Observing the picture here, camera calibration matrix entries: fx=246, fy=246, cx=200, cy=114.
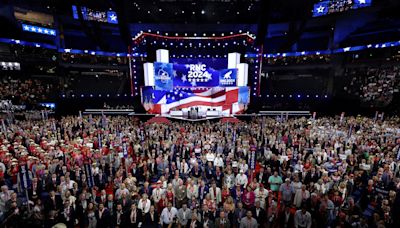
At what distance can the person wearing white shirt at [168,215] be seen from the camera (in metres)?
7.42

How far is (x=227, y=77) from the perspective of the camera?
25.4 m

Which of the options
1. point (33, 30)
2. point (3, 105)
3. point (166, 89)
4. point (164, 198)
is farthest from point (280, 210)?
point (33, 30)

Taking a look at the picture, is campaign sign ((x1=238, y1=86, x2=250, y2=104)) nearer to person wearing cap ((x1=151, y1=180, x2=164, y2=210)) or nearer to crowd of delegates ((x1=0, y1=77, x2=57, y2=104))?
person wearing cap ((x1=151, y1=180, x2=164, y2=210))

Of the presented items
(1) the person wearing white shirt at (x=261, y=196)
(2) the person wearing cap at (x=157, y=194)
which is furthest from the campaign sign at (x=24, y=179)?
(1) the person wearing white shirt at (x=261, y=196)

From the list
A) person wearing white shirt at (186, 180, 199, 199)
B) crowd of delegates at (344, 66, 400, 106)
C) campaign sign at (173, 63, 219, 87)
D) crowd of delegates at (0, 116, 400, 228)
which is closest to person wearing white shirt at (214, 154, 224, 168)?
crowd of delegates at (0, 116, 400, 228)

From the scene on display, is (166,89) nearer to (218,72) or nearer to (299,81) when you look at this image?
(218,72)

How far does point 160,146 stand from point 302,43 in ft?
95.9

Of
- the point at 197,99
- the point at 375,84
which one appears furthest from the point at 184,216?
the point at 375,84

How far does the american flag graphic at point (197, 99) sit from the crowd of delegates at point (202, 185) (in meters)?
9.51

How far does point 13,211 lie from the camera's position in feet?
23.3

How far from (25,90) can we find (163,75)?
1486 cm

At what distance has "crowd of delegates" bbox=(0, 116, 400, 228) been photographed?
286 inches

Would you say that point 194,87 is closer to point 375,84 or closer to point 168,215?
point 375,84

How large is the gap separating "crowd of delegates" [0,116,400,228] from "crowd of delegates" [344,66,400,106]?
38.2 feet
